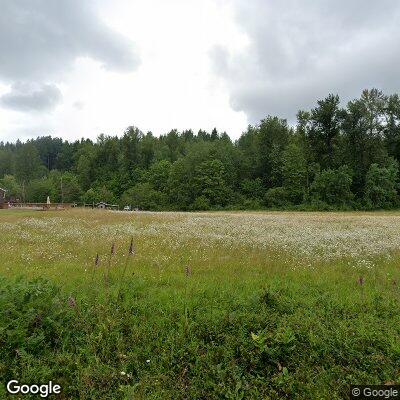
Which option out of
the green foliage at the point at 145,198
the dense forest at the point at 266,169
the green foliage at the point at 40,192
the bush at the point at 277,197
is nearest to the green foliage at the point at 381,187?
the dense forest at the point at 266,169

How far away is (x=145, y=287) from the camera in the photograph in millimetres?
8328

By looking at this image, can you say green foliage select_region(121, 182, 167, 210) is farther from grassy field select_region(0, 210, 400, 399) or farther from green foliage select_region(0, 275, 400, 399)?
green foliage select_region(0, 275, 400, 399)

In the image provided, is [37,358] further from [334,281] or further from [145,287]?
[334,281]

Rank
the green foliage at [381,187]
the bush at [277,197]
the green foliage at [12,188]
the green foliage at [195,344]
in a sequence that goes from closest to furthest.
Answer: the green foliage at [195,344] → the green foliage at [381,187] → the bush at [277,197] → the green foliage at [12,188]

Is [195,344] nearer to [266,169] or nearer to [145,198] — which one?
[266,169]

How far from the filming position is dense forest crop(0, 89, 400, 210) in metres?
77.4

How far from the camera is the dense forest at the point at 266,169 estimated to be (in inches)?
3049

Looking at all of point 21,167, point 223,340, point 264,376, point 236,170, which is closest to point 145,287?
point 223,340

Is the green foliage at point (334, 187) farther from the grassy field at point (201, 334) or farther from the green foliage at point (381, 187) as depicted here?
the grassy field at point (201, 334)

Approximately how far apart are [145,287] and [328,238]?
11401 mm

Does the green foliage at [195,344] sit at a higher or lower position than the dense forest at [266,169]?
lower

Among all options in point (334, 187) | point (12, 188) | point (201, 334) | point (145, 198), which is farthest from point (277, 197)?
point (12, 188)

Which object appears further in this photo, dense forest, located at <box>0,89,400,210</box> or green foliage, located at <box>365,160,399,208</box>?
dense forest, located at <box>0,89,400,210</box>

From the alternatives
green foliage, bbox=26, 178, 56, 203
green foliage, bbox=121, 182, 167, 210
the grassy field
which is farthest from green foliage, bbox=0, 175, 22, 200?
the grassy field
